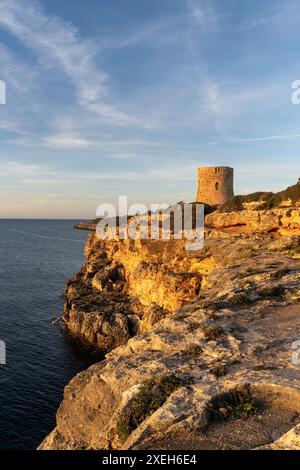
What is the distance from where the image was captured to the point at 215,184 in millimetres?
64438

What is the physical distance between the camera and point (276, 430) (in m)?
8.53

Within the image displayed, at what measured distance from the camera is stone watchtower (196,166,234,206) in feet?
209

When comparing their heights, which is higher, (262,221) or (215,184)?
(215,184)

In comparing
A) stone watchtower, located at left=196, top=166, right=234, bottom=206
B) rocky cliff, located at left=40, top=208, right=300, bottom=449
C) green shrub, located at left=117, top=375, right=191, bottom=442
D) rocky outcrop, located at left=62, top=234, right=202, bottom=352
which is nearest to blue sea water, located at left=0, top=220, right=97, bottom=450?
rocky outcrop, located at left=62, top=234, right=202, bottom=352

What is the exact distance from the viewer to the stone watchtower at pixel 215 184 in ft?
209

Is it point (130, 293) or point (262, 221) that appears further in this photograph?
point (130, 293)

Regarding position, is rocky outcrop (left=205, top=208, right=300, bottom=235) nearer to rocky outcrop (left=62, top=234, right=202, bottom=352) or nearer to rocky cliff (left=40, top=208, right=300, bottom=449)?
rocky outcrop (left=62, top=234, right=202, bottom=352)

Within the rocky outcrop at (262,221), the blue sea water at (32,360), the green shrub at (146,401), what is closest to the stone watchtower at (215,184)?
the rocky outcrop at (262,221)

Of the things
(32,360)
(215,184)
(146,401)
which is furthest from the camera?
(215,184)

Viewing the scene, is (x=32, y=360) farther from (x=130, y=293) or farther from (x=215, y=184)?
(x=215, y=184)

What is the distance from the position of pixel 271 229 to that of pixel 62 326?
29739 mm

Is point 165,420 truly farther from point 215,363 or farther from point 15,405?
point 15,405

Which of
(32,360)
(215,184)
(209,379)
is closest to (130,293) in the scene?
(32,360)
